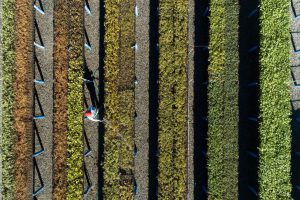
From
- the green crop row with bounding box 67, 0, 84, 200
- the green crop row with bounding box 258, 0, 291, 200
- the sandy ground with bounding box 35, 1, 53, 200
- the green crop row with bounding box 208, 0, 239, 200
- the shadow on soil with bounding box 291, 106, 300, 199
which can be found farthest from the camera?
the sandy ground with bounding box 35, 1, 53, 200

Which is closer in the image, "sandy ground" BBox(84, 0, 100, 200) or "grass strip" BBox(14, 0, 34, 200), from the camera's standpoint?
"grass strip" BBox(14, 0, 34, 200)

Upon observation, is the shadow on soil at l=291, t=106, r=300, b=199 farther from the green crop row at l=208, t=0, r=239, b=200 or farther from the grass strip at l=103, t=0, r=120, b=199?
the grass strip at l=103, t=0, r=120, b=199

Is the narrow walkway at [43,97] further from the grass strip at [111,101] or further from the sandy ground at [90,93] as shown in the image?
the grass strip at [111,101]

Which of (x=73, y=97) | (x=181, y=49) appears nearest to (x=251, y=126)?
(x=181, y=49)

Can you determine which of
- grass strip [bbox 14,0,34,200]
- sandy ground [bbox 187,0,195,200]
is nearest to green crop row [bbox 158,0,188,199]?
sandy ground [bbox 187,0,195,200]

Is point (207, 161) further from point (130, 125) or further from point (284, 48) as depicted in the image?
point (284, 48)

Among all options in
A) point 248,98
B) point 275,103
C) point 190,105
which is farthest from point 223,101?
point 275,103

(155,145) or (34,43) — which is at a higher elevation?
(34,43)
